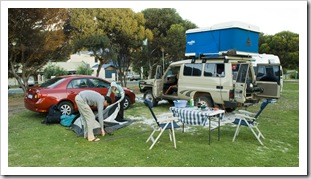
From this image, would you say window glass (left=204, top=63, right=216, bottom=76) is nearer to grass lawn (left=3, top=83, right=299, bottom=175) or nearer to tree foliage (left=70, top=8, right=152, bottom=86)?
grass lawn (left=3, top=83, right=299, bottom=175)

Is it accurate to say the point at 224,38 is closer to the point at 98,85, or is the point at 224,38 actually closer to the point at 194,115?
the point at 194,115

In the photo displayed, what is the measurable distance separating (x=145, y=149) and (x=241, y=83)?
12.7 ft

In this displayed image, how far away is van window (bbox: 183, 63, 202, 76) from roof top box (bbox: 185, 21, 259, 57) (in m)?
0.35

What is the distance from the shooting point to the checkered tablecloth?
5.34 meters

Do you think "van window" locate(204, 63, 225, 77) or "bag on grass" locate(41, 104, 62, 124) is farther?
"van window" locate(204, 63, 225, 77)

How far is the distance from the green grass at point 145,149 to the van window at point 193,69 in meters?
2.27

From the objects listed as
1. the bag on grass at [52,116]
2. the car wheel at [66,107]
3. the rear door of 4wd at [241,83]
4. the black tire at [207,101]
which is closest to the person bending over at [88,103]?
the bag on grass at [52,116]

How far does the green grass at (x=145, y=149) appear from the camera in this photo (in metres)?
4.51

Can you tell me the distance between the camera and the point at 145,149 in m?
5.15

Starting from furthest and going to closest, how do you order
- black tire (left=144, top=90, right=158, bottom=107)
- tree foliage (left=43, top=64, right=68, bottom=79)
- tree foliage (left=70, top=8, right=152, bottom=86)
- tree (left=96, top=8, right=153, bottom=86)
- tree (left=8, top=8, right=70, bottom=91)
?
tree foliage (left=43, top=64, right=68, bottom=79) < tree (left=96, top=8, right=153, bottom=86) < tree foliage (left=70, top=8, right=152, bottom=86) < tree (left=8, top=8, right=70, bottom=91) < black tire (left=144, top=90, right=158, bottom=107)

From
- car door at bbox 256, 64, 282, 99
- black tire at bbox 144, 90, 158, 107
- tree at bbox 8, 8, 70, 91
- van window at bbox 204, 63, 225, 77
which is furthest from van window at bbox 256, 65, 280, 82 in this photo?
tree at bbox 8, 8, 70, 91

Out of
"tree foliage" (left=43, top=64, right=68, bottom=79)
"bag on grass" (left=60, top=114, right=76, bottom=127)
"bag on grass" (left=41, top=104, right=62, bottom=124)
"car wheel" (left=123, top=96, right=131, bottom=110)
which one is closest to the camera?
"bag on grass" (left=60, top=114, right=76, bottom=127)

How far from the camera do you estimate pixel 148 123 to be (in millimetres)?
7434

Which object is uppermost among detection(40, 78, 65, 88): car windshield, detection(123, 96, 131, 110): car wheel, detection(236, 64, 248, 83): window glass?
detection(236, 64, 248, 83): window glass
